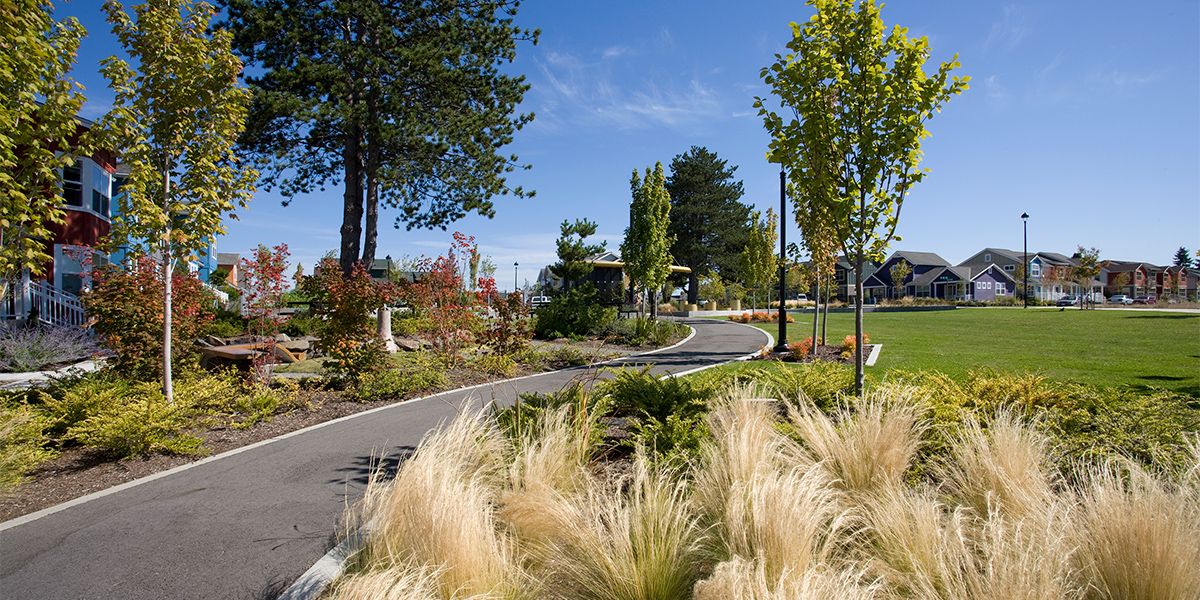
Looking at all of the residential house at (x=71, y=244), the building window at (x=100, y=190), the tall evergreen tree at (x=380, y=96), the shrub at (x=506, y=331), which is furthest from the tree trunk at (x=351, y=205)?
the building window at (x=100, y=190)

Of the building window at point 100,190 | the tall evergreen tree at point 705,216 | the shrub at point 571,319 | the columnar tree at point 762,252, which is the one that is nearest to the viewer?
the building window at point 100,190

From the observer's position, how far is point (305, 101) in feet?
40.7

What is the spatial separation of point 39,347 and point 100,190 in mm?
8687

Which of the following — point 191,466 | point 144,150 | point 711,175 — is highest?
point 711,175

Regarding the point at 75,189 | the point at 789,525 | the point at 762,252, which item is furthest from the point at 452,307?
the point at 762,252

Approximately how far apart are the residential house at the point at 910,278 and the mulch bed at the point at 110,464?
72.3 meters

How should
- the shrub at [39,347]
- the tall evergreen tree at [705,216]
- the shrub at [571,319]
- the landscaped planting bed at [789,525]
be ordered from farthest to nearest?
the tall evergreen tree at [705,216] → the shrub at [571,319] → the shrub at [39,347] → the landscaped planting bed at [789,525]

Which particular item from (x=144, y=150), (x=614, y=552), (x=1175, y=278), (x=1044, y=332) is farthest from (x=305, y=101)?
(x=1175, y=278)

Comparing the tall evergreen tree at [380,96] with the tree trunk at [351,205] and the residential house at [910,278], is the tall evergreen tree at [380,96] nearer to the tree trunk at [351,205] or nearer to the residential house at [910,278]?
the tree trunk at [351,205]

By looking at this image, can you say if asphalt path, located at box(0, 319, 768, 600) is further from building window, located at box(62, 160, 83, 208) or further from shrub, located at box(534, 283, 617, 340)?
building window, located at box(62, 160, 83, 208)

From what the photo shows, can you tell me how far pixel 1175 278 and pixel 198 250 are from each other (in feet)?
349

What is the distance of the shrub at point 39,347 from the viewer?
10797 millimetres

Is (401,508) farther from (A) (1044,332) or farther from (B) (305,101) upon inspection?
(A) (1044,332)

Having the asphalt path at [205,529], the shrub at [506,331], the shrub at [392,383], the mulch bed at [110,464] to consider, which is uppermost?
the shrub at [506,331]
